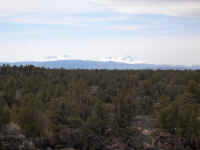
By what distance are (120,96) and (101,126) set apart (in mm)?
3977

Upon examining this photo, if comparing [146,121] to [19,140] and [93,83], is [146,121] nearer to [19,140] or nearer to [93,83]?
[19,140]

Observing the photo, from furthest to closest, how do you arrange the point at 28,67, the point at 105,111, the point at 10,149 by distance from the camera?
the point at 28,67, the point at 105,111, the point at 10,149

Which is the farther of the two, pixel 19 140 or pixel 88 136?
pixel 88 136

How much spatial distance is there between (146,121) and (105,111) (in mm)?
4685

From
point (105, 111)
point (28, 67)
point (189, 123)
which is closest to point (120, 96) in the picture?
point (105, 111)

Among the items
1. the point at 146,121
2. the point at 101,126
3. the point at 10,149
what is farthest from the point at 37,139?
the point at 146,121

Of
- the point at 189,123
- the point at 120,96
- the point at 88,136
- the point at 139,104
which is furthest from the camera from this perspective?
the point at 139,104

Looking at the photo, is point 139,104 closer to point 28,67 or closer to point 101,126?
point 101,126

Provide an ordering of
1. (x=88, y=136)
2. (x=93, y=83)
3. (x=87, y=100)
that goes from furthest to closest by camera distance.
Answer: (x=93, y=83) < (x=87, y=100) < (x=88, y=136)

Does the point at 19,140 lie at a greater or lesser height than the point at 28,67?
lesser

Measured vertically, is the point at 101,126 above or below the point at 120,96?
below

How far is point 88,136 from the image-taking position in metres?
16.4

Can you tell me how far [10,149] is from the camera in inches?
504

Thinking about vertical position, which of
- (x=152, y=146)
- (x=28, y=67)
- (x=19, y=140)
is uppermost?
(x=28, y=67)
